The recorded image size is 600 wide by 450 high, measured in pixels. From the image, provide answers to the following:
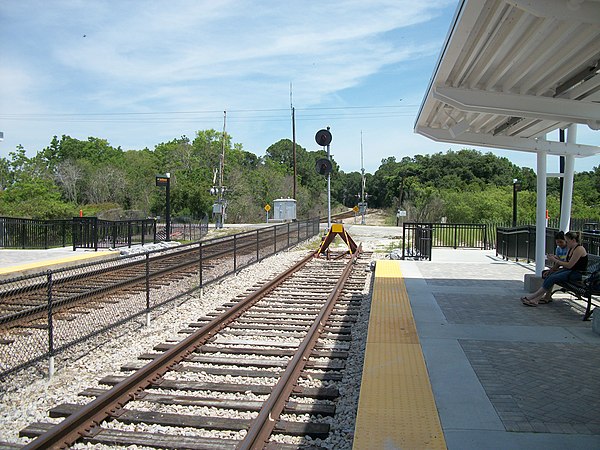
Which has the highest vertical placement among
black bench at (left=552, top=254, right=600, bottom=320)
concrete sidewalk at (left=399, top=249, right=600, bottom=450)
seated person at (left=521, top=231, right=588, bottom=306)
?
seated person at (left=521, top=231, right=588, bottom=306)

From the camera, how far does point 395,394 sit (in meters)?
5.13

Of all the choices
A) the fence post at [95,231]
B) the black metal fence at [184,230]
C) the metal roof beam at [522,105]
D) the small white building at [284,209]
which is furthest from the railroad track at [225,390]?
the small white building at [284,209]

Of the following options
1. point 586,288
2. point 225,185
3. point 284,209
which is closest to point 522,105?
point 586,288

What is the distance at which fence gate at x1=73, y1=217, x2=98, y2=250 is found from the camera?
1998 cm

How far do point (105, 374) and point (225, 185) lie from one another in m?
54.6

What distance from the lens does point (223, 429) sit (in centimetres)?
478

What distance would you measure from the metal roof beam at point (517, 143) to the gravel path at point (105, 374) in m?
4.85

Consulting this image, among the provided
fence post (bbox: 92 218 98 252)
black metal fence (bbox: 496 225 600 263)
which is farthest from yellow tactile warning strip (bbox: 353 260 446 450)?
fence post (bbox: 92 218 98 252)

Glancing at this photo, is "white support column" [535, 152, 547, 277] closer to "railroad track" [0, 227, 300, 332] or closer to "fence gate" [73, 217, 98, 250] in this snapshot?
"railroad track" [0, 227, 300, 332]

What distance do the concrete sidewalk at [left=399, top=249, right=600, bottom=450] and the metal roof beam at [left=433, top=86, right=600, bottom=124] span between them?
315 centimetres

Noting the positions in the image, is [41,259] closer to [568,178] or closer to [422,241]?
[422,241]

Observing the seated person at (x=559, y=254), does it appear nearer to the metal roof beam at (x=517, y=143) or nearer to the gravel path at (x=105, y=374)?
the metal roof beam at (x=517, y=143)

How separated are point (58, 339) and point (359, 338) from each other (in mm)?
4208

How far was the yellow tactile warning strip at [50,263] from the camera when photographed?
46.8ft
